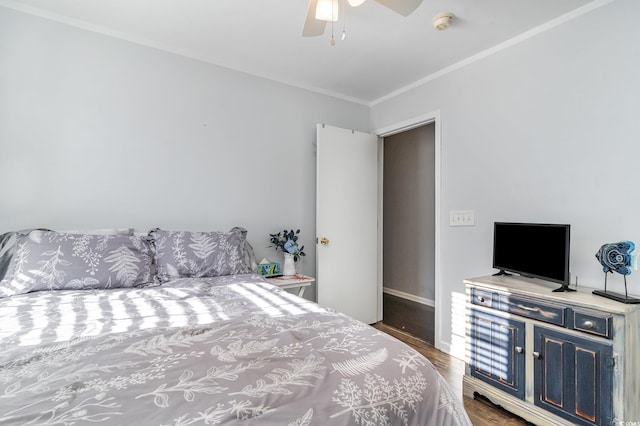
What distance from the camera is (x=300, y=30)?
Result: 2.36m

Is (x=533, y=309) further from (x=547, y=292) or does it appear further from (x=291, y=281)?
(x=291, y=281)

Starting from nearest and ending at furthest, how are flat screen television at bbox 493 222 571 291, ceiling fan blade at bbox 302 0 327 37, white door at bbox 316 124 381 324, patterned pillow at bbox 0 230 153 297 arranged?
1. ceiling fan blade at bbox 302 0 327 37
2. patterned pillow at bbox 0 230 153 297
3. flat screen television at bbox 493 222 571 291
4. white door at bbox 316 124 381 324

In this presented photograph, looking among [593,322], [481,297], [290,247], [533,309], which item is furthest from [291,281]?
[593,322]

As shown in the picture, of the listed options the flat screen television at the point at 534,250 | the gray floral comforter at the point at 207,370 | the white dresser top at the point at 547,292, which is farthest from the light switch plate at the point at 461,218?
the gray floral comforter at the point at 207,370

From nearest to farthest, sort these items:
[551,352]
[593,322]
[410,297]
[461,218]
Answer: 1. [593,322]
2. [551,352]
3. [461,218]
4. [410,297]

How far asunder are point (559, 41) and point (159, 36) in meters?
Answer: 2.91

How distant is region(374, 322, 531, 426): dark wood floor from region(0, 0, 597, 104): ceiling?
256 centimetres

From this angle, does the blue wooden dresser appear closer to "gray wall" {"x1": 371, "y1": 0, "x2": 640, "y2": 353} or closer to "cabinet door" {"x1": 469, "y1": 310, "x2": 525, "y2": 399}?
"cabinet door" {"x1": 469, "y1": 310, "x2": 525, "y2": 399}

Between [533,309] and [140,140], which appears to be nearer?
[533,309]

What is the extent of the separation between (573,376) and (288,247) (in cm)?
218

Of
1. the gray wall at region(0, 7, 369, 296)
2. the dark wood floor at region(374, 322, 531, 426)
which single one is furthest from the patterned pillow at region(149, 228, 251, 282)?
the dark wood floor at region(374, 322, 531, 426)

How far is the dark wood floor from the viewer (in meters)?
1.88

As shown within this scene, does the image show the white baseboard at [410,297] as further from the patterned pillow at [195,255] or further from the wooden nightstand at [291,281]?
the patterned pillow at [195,255]

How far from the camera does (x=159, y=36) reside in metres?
2.48
